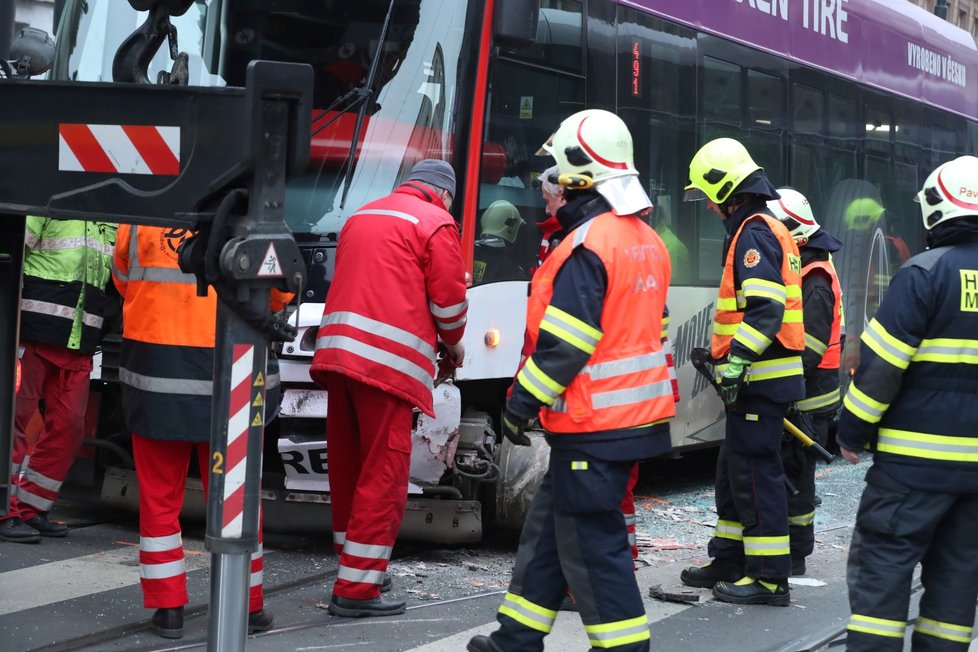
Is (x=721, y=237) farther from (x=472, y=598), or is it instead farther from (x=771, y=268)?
(x=472, y=598)

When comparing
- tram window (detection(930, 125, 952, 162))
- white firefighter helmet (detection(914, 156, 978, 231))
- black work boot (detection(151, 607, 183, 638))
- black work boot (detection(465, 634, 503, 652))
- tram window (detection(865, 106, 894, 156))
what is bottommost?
black work boot (detection(151, 607, 183, 638))

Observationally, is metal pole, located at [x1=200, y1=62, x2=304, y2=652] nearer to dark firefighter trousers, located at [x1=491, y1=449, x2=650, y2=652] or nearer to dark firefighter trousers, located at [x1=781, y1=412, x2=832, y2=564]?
dark firefighter trousers, located at [x1=491, y1=449, x2=650, y2=652]

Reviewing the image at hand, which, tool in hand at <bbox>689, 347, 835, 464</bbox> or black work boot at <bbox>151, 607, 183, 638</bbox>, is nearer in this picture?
black work boot at <bbox>151, 607, 183, 638</bbox>

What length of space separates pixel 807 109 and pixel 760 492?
4.59m

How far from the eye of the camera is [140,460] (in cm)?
553

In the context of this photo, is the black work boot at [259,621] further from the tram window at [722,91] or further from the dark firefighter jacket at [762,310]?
the tram window at [722,91]

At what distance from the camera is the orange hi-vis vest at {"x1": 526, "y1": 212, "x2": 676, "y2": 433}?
14.9ft

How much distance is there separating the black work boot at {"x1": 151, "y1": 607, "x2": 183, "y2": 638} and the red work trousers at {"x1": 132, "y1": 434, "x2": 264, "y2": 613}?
0.03 m

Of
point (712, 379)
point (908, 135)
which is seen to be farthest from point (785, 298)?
point (908, 135)

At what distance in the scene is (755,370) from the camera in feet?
20.8

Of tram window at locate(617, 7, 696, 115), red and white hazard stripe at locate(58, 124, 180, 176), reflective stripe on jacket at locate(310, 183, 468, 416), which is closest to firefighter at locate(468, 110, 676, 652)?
reflective stripe on jacket at locate(310, 183, 468, 416)

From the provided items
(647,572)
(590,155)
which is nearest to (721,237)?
(647,572)

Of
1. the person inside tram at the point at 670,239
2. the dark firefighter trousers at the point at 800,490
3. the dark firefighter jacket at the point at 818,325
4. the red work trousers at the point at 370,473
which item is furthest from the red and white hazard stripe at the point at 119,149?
the person inside tram at the point at 670,239

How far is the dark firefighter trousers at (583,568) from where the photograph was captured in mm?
4469
